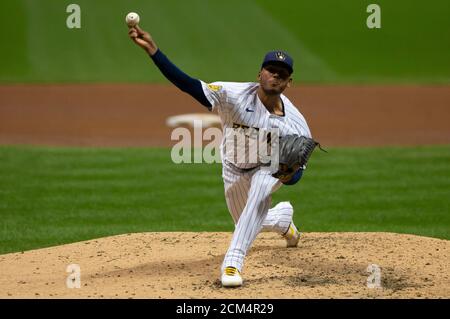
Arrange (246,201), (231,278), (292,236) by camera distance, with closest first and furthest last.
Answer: (231,278) < (246,201) < (292,236)

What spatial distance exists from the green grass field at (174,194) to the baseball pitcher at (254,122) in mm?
2724

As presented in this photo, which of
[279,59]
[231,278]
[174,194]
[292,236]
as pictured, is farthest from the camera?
[174,194]

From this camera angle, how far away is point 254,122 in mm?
5809

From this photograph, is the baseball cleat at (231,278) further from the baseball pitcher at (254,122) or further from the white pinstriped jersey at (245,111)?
the white pinstriped jersey at (245,111)

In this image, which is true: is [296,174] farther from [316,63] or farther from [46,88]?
[316,63]

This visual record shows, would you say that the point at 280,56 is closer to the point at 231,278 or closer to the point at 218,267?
the point at 231,278

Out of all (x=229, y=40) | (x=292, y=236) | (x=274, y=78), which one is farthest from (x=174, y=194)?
(x=229, y=40)

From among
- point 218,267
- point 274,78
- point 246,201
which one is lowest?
point 218,267

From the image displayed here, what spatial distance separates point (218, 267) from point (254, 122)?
1.14 metres

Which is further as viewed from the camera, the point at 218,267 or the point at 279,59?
the point at 218,267

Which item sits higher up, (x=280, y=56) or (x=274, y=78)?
(x=280, y=56)

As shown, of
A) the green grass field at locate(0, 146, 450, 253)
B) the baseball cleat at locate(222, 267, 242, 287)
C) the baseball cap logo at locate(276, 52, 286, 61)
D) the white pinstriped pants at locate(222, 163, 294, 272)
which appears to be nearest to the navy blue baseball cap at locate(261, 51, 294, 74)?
the baseball cap logo at locate(276, 52, 286, 61)

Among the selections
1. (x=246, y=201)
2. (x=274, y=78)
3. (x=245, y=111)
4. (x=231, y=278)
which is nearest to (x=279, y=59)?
(x=274, y=78)

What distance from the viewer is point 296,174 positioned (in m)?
5.84
